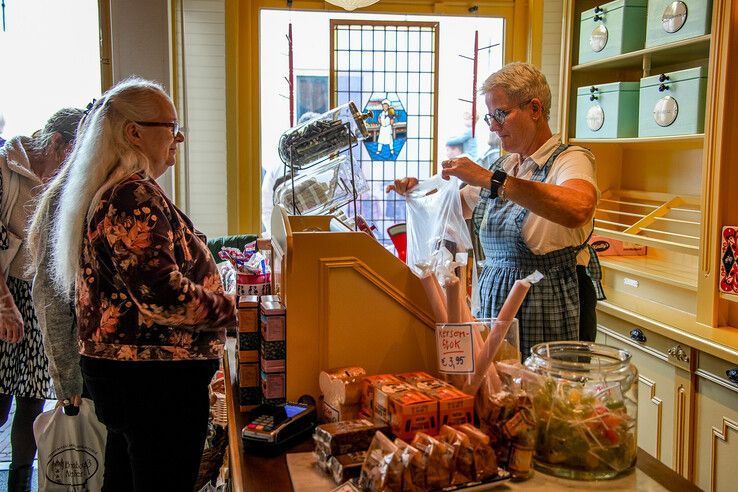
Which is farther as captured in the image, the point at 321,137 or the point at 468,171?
the point at 321,137

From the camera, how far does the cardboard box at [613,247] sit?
12.0 ft

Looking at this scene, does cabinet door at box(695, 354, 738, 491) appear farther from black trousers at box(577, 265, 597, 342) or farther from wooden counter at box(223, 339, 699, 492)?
wooden counter at box(223, 339, 699, 492)

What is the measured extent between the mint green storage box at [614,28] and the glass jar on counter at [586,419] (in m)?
2.41

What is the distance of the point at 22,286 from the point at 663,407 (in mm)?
2550

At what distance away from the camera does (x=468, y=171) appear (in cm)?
199

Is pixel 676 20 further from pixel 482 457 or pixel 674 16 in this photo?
pixel 482 457

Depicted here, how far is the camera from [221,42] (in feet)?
13.6

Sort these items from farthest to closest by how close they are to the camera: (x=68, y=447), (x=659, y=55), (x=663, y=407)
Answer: (x=659, y=55) → (x=663, y=407) → (x=68, y=447)

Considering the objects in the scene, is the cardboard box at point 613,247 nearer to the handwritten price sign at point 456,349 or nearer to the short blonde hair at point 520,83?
the short blonde hair at point 520,83

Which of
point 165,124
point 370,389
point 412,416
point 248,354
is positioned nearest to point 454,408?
point 412,416

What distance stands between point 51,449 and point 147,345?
1.14 metres

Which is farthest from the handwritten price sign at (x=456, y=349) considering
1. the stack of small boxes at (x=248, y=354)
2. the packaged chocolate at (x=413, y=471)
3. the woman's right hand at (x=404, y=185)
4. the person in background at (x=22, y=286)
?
the person in background at (x=22, y=286)

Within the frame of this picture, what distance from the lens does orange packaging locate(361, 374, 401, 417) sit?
145cm

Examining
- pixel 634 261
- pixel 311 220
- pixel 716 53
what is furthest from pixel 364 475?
pixel 634 261
